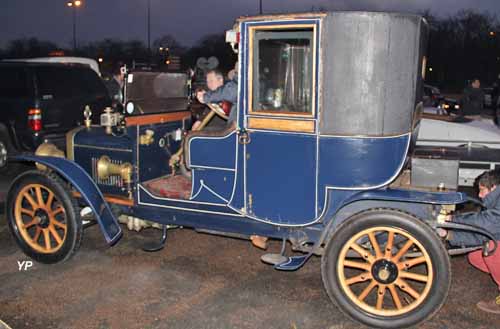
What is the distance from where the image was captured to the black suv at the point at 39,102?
8578mm

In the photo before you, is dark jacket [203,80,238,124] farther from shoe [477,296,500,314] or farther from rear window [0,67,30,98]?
rear window [0,67,30,98]

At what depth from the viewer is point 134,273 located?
4.93 metres

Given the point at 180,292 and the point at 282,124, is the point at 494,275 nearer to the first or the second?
the point at 282,124

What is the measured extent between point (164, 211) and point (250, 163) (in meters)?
1.09

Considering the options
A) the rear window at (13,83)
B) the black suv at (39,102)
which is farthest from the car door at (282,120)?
the rear window at (13,83)

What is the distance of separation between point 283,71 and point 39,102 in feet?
18.8

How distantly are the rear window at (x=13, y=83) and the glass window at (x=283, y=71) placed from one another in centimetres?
582

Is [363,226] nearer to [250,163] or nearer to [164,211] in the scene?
[250,163]

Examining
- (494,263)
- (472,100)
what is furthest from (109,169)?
(472,100)

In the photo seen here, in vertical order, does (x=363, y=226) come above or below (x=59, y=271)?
above

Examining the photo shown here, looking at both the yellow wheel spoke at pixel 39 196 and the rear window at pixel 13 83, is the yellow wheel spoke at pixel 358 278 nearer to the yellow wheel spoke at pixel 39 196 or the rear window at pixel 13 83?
the yellow wheel spoke at pixel 39 196

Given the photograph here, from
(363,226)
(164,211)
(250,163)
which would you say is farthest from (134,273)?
(363,226)

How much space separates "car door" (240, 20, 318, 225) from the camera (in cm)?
399

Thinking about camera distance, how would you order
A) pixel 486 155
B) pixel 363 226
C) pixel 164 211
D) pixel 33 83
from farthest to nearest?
1. pixel 33 83
2. pixel 486 155
3. pixel 164 211
4. pixel 363 226
